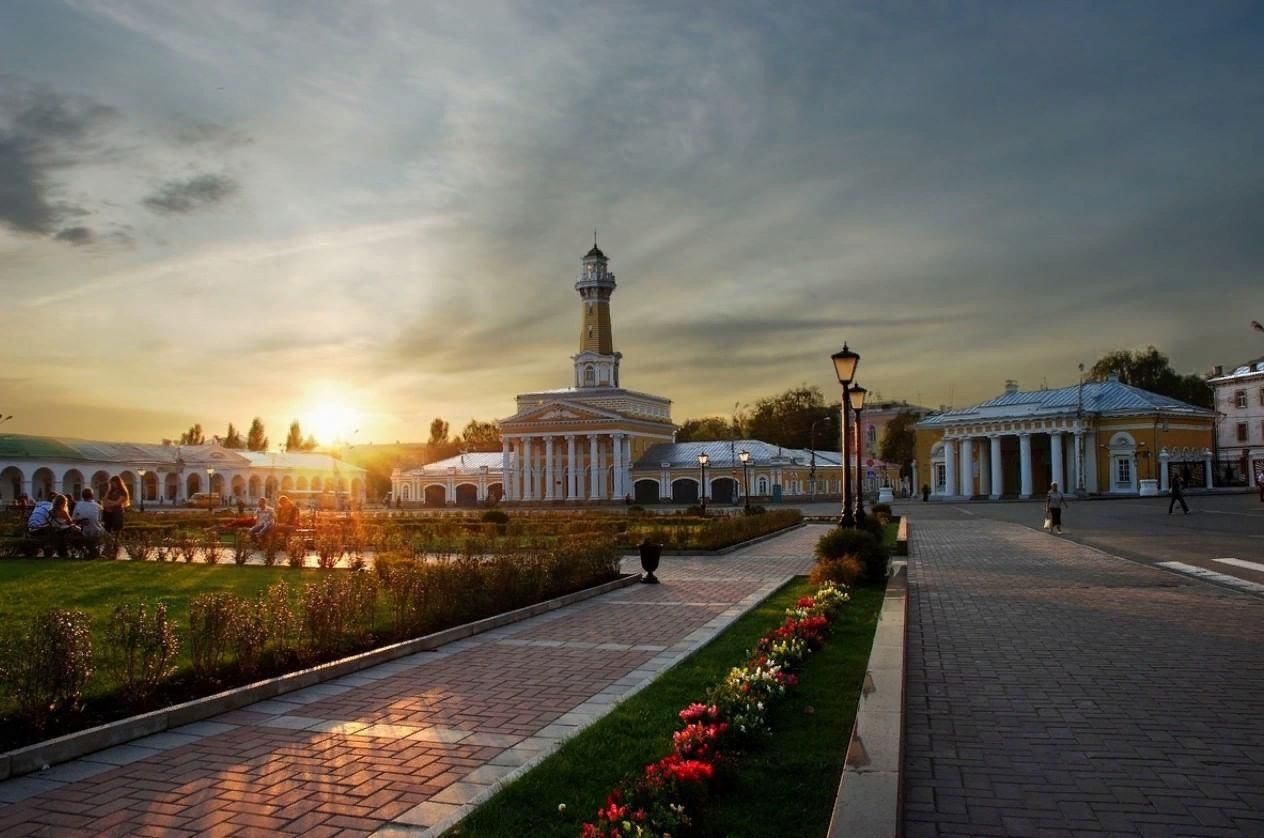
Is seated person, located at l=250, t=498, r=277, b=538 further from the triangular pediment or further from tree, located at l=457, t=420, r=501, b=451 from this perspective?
tree, located at l=457, t=420, r=501, b=451

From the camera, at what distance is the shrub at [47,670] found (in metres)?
6.80

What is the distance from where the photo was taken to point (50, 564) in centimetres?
1988

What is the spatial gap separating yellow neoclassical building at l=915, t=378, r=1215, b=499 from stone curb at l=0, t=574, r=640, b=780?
53.6 metres

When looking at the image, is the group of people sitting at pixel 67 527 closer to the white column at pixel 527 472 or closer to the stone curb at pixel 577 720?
the stone curb at pixel 577 720

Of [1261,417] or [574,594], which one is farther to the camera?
[1261,417]

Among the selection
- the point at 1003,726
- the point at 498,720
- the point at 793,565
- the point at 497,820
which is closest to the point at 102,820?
the point at 497,820

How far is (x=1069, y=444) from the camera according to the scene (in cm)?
6400

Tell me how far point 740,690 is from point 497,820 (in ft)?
7.75

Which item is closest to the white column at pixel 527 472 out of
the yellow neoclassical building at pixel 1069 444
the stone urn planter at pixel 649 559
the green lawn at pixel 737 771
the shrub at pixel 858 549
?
the yellow neoclassical building at pixel 1069 444

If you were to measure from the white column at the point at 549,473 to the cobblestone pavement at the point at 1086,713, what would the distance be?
70.5m

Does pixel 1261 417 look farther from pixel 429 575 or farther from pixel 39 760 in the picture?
pixel 39 760

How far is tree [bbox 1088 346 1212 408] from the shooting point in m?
89.4

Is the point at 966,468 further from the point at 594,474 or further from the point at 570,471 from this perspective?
the point at 570,471

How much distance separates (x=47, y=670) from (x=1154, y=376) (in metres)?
97.9
